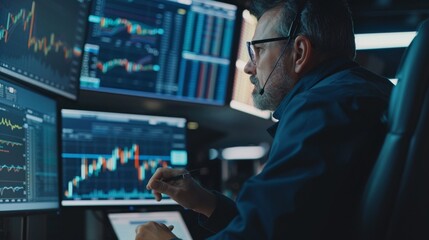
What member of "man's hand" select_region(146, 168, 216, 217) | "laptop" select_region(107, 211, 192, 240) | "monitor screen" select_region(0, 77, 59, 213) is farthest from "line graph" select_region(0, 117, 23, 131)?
"laptop" select_region(107, 211, 192, 240)

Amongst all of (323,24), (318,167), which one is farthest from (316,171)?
(323,24)

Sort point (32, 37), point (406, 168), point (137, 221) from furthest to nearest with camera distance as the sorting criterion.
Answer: point (137, 221) < point (32, 37) < point (406, 168)

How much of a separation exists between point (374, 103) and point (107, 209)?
116 centimetres

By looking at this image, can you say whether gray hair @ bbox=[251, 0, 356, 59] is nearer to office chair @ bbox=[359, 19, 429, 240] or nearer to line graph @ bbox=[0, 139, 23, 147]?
office chair @ bbox=[359, 19, 429, 240]

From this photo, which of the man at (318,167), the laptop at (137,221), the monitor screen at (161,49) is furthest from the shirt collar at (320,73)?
the monitor screen at (161,49)

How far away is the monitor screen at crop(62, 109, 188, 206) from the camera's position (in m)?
1.98

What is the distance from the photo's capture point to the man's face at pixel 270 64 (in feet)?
4.83

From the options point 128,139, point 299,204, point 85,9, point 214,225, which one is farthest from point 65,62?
point 299,204

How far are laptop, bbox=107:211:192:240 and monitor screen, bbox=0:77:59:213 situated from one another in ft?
0.80

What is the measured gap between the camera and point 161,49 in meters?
2.26

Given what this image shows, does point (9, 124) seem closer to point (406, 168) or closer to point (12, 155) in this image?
point (12, 155)

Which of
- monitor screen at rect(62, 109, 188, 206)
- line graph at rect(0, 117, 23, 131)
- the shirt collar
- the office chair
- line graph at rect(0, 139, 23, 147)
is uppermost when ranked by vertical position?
the shirt collar

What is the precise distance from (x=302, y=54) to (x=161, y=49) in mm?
931

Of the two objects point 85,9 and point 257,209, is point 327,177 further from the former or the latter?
point 85,9
